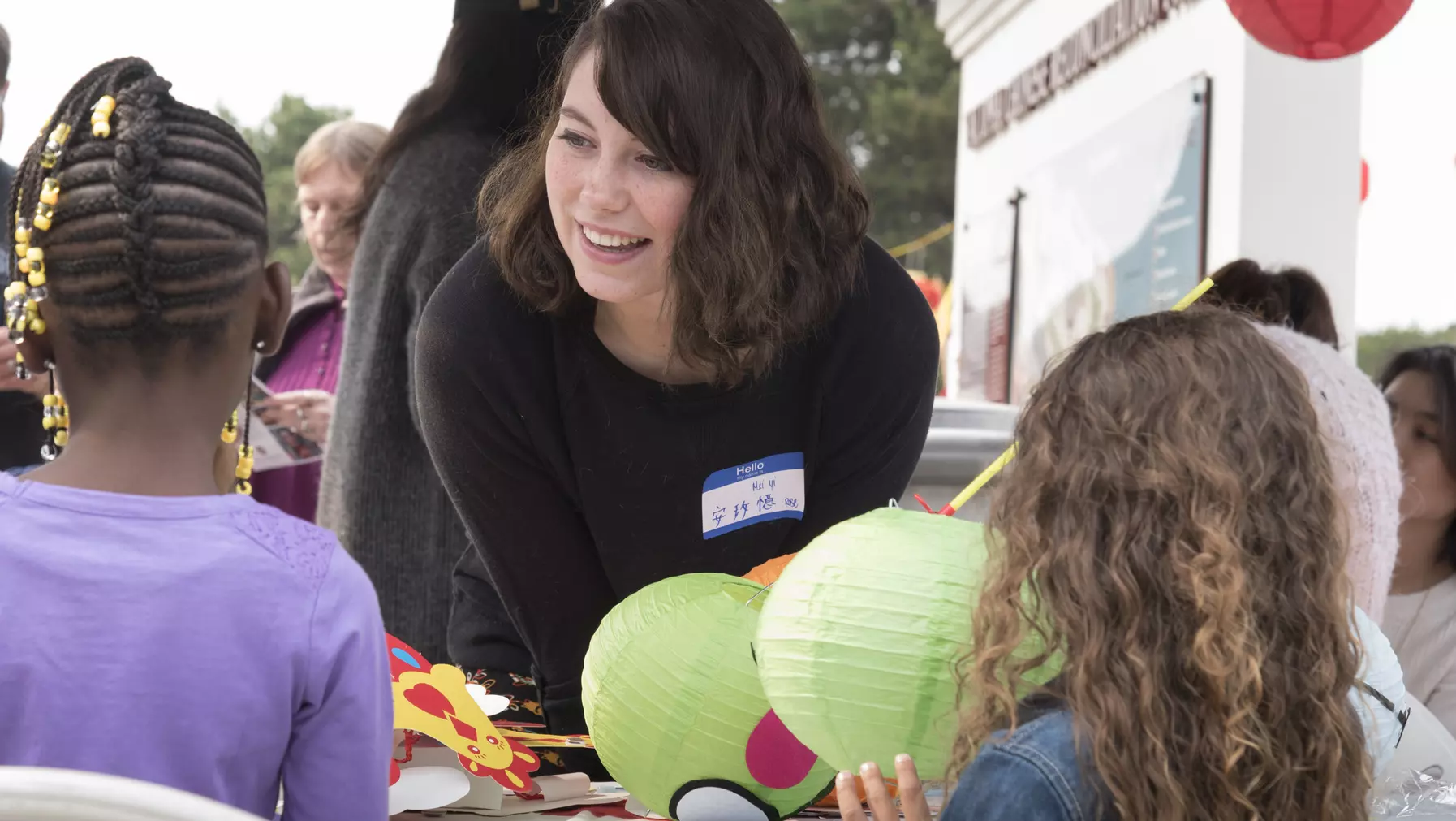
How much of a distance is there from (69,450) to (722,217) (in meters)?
0.76

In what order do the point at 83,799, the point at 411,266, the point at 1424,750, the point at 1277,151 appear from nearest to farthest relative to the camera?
the point at 83,799, the point at 1424,750, the point at 411,266, the point at 1277,151

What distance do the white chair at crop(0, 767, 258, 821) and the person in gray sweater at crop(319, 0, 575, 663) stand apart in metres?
1.36

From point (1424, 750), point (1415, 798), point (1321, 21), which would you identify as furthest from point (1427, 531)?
point (1415, 798)

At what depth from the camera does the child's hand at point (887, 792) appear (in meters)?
0.99

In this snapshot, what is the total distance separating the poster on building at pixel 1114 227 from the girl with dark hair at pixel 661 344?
3.14 meters

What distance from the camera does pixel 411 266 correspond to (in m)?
2.11

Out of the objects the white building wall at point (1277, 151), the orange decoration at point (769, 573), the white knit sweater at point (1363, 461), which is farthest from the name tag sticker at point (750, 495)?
the white building wall at point (1277, 151)

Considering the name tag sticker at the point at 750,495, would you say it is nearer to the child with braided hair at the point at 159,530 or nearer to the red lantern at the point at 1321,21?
the child with braided hair at the point at 159,530

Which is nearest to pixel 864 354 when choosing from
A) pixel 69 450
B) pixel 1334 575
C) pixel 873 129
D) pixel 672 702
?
pixel 672 702

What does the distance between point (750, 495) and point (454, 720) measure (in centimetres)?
50

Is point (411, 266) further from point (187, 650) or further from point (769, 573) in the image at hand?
point (187, 650)

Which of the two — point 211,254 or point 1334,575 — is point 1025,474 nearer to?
point 1334,575

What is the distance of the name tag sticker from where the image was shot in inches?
62.6

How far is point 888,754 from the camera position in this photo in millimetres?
1004
